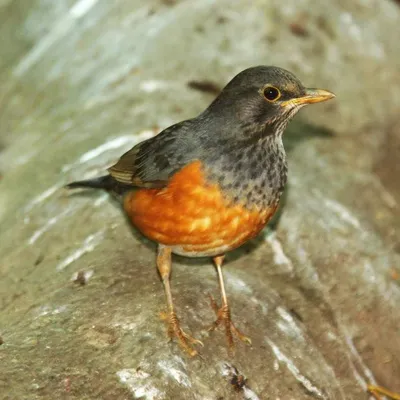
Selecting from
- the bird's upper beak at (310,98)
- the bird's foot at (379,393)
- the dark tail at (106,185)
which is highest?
the bird's upper beak at (310,98)

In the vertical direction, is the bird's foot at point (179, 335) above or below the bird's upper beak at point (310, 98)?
below

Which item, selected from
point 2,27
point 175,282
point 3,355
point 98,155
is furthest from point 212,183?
point 2,27

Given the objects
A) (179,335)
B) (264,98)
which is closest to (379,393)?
(179,335)

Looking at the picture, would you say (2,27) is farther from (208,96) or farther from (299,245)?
(299,245)

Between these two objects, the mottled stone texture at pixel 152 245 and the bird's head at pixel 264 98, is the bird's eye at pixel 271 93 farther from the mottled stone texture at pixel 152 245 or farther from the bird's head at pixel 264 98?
the mottled stone texture at pixel 152 245

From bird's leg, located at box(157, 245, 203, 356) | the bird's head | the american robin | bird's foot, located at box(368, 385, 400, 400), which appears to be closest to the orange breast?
the american robin

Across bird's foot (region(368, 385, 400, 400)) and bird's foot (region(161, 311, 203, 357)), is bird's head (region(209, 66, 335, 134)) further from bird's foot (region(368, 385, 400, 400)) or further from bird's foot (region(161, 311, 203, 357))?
bird's foot (region(368, 385, 400, 400))

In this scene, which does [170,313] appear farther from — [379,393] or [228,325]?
[379,393]

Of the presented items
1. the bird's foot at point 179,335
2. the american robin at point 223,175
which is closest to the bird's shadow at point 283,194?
the american robin at point 223,175
